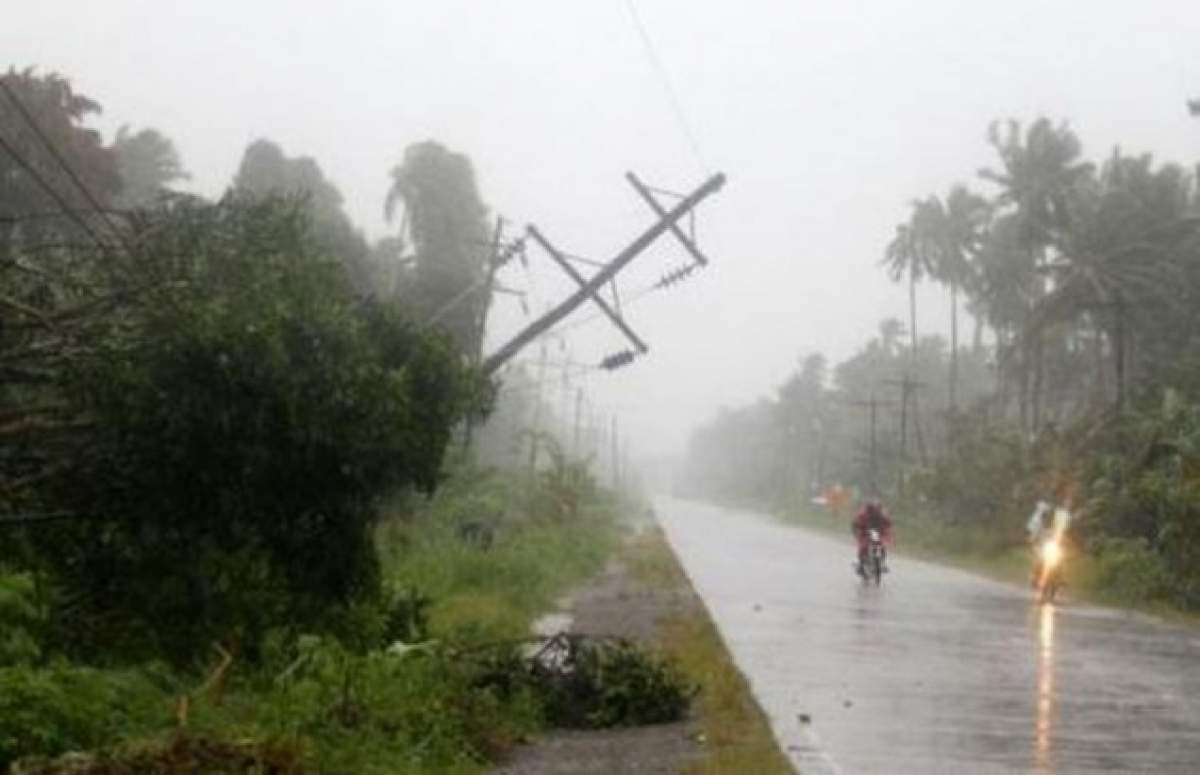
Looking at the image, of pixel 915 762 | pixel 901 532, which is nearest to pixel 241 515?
pixel 915 762

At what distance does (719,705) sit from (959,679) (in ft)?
11.6

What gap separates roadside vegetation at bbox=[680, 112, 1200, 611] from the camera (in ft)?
114

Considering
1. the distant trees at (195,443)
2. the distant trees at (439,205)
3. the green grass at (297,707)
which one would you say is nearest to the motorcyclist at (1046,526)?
the green grass at (297,707)

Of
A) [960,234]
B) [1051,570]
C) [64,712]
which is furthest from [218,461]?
[960,234]

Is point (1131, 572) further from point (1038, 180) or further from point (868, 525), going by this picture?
point (1038, 180)

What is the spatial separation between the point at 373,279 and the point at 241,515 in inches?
→ 1806

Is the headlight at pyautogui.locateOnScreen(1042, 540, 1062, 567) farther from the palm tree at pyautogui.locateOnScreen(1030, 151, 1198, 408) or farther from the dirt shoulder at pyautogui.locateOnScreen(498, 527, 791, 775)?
the palm tree at pyautogui.locateOnScreen(1030, 151, 1198, 408)

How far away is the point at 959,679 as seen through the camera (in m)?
16.5

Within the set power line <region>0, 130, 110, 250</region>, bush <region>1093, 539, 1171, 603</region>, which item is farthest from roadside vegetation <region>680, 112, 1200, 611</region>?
power line <region>0, 130, 110, 250</region>

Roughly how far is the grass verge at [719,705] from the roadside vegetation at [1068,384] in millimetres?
11991

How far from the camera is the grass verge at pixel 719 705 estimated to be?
11.2 metres

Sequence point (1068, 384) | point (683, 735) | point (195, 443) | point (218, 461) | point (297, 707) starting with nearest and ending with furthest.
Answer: point (297, 707) < point (683, 735) < point (195, 443) < point (218, 461) < point (1068, 384)

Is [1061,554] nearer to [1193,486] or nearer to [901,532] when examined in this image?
[1193,486]

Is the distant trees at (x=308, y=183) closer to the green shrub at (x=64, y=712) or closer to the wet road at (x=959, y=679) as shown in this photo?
the wet road at (x=959, y=679)
